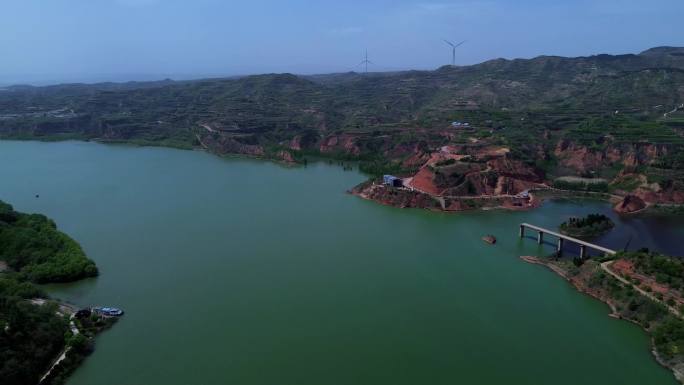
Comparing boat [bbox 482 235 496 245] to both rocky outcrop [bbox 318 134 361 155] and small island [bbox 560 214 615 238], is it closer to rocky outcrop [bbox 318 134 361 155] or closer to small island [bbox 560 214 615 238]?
small island [bbox 560 214 615 238]

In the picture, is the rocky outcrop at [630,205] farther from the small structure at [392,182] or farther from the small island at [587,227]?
the small structure at [392,182]

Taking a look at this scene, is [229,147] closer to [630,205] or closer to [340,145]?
[340,145]

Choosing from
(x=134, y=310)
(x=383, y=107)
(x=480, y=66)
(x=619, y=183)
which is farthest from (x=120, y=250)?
(x=480, y=66)

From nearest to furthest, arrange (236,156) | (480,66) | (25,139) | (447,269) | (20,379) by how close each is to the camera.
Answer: (20,379) < (447,269) < (236,156) < (25,139) < (480,66)

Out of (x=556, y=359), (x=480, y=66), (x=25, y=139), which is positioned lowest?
(x=556, y=359)

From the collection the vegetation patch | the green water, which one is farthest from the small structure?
the vegetation patch

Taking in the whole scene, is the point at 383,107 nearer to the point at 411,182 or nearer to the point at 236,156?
A: the point at 236,156

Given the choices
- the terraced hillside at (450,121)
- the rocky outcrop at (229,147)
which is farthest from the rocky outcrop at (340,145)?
the rocky outcrop at (229,147)
